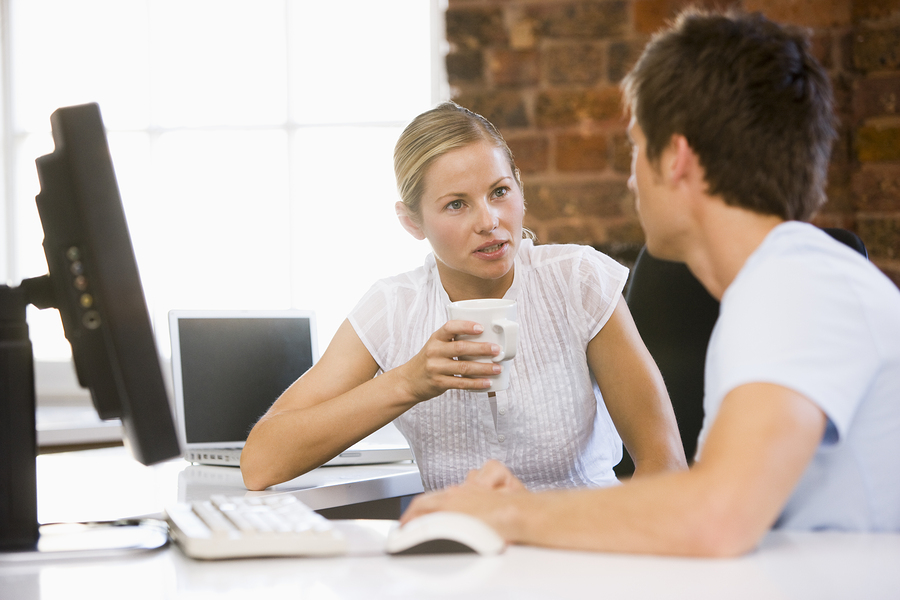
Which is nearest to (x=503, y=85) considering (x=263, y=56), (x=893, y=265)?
(x=263, y=56)

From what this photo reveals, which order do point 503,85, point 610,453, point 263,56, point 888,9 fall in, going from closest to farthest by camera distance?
point 610,453
point 888,9
point 503,85
point 263,56

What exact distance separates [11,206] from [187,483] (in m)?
1.93

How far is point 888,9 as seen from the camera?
2.04 meters

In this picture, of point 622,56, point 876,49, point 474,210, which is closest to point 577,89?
point 622,56

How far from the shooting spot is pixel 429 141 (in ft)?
5.00

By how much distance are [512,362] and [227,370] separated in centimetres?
64

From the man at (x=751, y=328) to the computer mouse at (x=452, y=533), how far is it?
3 cm

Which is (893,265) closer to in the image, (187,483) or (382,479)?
(382,479)

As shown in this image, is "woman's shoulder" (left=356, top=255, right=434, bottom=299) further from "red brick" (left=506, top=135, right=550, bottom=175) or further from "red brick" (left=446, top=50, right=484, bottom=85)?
"red brick" (left=446, top=50, right=484, bottom=85)

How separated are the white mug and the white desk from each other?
15.3 inches

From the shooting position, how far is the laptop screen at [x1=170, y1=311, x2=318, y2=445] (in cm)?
163

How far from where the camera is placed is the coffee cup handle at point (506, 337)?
1.10 m

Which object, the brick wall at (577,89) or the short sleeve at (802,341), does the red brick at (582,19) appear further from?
the short sleeve at (802,341)

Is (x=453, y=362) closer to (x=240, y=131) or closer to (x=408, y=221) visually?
(x=408, y=221)
